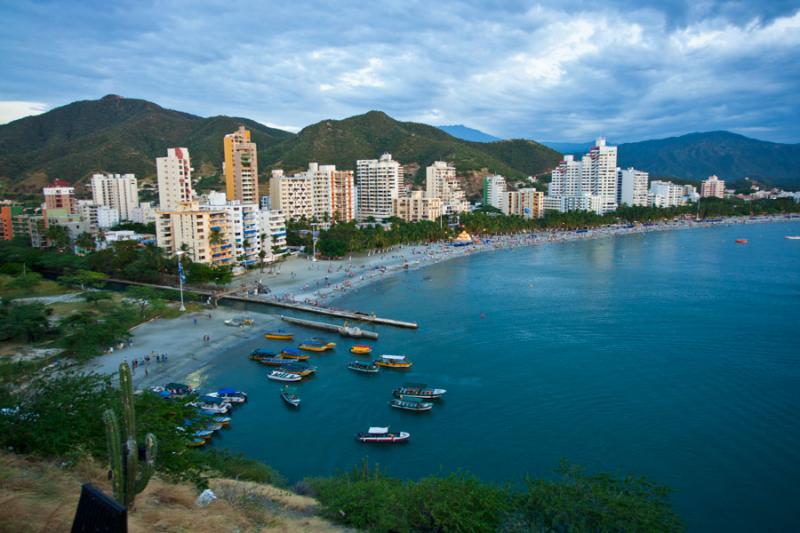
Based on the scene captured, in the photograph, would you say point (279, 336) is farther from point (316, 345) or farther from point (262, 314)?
point (262, 314)

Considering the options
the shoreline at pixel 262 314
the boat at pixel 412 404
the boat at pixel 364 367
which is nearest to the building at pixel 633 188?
the shoreline at pixel 262 314

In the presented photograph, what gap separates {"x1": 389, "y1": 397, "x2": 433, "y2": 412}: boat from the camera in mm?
17703

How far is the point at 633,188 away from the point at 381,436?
304ft

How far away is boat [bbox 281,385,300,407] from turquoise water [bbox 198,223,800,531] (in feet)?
0.93

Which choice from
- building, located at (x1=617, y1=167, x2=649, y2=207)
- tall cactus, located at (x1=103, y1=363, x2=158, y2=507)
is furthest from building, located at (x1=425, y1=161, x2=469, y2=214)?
tall cactus, located at (x1=103, y1=363, x2=158, y2=507)

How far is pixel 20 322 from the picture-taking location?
2298 cm

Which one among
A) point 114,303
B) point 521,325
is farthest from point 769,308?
point 114,303

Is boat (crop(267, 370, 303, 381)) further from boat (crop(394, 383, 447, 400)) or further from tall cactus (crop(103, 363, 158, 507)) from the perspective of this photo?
tall cactus (crop(103, 363, 158, 507))

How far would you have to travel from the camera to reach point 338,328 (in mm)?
27312

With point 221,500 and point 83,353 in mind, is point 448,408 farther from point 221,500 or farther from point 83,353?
point 83,353

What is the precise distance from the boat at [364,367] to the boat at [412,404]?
3.15 metres

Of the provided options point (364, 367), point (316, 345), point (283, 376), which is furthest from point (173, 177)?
point (364, 367)

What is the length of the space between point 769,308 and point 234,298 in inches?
1256

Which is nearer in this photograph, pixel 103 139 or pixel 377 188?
pixel 377 188
